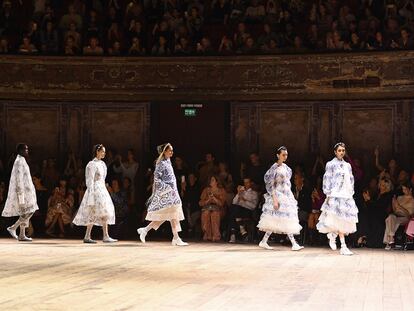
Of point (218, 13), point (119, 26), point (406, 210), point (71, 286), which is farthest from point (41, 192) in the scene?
point (71, 286)

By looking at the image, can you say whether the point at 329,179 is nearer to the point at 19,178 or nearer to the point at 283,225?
the point at 283,225

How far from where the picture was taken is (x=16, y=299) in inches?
281

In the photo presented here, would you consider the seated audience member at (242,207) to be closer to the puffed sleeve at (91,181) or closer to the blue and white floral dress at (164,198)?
the blue and white floral dress at (164,198)

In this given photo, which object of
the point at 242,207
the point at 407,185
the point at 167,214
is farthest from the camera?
the point at 242,207

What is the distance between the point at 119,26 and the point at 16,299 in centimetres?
1334

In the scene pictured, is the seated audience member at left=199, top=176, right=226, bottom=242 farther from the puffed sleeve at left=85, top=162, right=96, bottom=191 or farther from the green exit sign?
the green exit sign

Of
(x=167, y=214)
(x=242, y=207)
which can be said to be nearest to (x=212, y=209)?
(x=242, y=207)

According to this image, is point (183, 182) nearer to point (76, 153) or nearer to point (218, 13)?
point (76, 153)

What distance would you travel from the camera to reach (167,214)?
47.9 ft

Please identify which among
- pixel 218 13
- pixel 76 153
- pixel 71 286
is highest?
pixel 218 13
